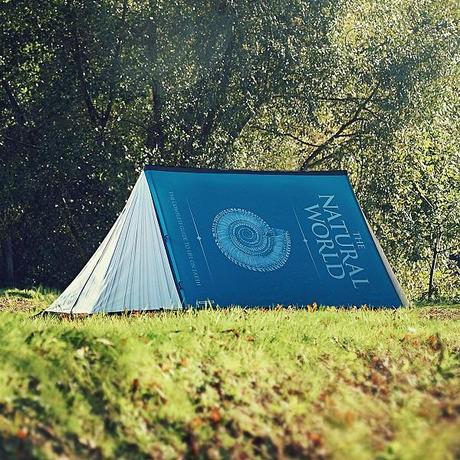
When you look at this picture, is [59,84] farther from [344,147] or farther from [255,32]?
[344,147]

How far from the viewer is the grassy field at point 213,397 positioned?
536cm

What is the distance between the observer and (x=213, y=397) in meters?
6.26

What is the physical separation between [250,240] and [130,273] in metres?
1.69

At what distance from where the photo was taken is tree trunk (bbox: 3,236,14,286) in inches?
779

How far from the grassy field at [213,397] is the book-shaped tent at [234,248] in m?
3.65

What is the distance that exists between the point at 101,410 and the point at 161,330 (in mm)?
2193

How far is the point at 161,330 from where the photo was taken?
26.1 ft

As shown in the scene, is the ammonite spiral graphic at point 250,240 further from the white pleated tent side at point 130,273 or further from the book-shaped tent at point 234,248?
the white pleated tent side at point 130,273

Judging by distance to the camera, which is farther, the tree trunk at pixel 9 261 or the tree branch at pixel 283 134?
the tree trunk at pixel 9 261

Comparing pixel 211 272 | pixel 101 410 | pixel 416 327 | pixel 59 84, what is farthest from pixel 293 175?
pixel 101 410

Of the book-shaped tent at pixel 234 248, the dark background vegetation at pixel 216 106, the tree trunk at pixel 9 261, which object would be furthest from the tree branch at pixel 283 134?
the book-shaped tent at pixel 234 248

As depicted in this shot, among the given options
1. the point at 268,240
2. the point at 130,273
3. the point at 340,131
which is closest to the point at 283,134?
the point at 340,131

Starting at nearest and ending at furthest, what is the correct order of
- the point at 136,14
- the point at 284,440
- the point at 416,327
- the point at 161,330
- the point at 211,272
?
the point at 284,440 < the point at 161,330 < the point at 416,327 < the point at 211,272 < the point at 136,14

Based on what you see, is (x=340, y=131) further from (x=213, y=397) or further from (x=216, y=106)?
(x=213, y=397)
